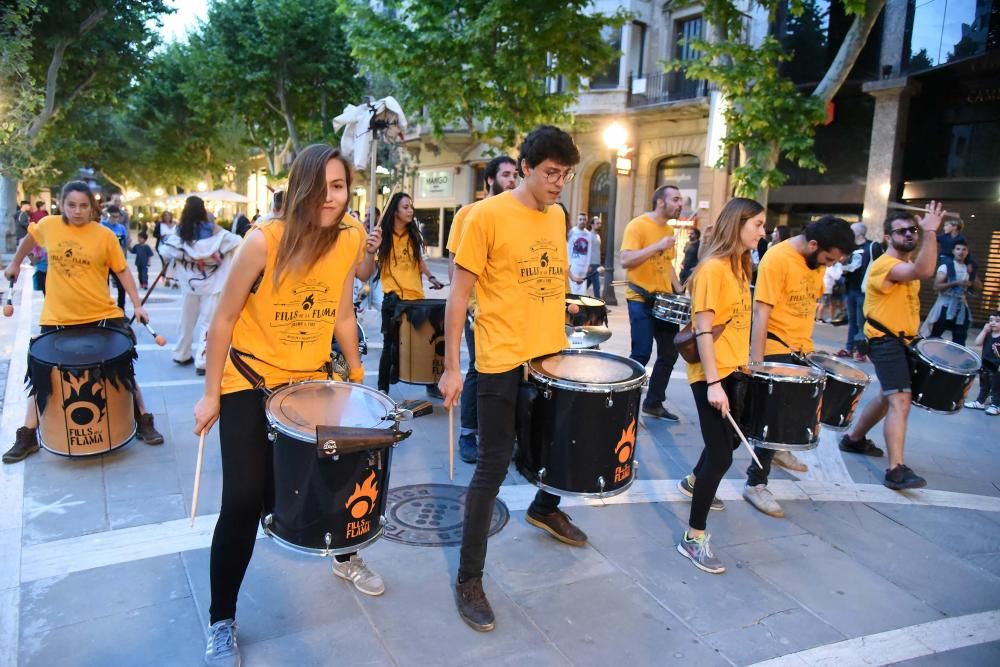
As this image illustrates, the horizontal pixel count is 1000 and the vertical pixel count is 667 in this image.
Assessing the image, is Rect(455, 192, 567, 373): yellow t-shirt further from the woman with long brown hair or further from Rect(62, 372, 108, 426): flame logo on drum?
Rect(62, 372, 108, 426): flame logo on drum

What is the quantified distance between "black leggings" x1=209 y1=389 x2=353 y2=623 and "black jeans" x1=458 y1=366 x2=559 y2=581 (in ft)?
2.89

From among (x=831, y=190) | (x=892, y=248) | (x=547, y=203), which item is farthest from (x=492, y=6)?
(x=547, y=203)

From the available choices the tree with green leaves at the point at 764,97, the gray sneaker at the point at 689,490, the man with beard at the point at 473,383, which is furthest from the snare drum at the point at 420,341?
the tree with green leaves at the point at 764,97

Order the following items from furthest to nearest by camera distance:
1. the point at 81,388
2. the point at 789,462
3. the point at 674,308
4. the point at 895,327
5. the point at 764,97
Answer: the point at 764,97 → the point at 674,308 → the point at 789,462 → the point at 895,327 → the point at 81,388

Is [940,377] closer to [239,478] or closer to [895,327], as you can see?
[895,327]

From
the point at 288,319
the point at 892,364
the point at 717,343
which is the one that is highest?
the point at 288,319

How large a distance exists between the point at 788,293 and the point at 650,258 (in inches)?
69.1

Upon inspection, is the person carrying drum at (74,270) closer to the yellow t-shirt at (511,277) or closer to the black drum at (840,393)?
the yellow t-shirt at (511,277)

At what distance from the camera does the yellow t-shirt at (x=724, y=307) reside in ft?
11.7

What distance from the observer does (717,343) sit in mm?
3689

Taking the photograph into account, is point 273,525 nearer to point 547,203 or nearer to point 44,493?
point 547,203

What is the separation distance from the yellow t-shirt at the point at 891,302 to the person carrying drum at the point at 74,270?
505 centimetres

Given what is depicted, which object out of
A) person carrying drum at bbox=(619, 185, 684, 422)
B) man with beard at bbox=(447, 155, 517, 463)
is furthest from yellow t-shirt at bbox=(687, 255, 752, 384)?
person carrying drum at bbox=(619, 185, 684, 422)

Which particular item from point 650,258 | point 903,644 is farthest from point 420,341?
point 903,644
